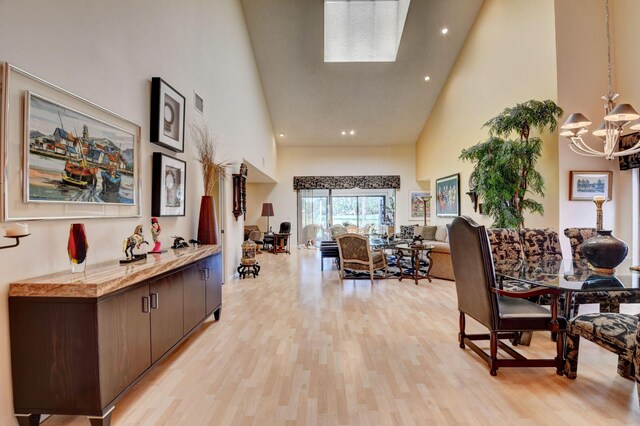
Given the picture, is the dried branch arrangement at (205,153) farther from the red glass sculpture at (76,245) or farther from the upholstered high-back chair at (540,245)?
the upholstered high-back chair at (540,245)

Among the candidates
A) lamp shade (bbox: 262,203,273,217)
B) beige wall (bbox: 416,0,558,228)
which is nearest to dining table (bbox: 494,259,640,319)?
beige wall (bbox: 416,0,558,228)

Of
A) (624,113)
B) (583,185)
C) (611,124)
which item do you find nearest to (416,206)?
(583,185)

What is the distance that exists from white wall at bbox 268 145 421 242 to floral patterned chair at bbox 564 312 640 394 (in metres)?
8.48

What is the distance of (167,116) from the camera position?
325cm

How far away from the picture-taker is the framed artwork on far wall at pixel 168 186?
306 centimetres

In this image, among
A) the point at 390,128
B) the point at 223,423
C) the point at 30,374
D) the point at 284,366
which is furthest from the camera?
the point at 390,128

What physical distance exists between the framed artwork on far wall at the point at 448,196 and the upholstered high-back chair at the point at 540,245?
4095 millimetres

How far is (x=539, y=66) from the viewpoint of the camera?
15.4 feet

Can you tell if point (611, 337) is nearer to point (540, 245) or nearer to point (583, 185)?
point (540, 245)

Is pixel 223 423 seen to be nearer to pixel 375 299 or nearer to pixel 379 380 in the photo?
pixel 379 380

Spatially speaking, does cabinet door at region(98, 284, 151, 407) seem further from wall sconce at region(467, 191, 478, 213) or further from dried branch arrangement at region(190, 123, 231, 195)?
wall sconce at region(467, 191, 478, 213)

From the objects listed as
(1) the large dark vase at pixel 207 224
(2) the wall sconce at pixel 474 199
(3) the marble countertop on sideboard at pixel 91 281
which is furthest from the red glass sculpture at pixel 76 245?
(2) the wall sconce at pixel 474 199

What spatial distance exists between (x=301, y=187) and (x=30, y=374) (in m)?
9.28

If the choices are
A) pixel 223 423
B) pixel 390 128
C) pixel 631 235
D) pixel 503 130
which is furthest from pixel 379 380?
pixel 390 128
